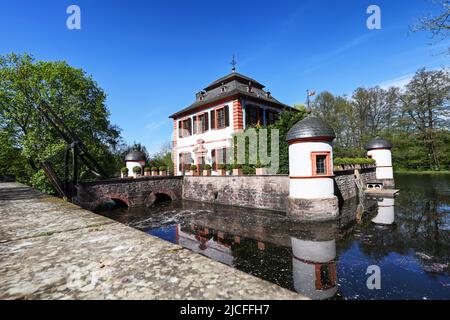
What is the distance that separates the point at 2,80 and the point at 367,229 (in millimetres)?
28472

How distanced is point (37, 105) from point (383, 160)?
32.4 m

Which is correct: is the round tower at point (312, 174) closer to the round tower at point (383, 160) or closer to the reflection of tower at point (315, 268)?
the reflection of tower at point (315, 268)

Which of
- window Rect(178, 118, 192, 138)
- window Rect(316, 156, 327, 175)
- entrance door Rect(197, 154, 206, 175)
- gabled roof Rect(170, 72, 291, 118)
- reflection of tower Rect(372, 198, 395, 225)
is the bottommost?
reflection of tower Rect(372, 198, 395, 225)

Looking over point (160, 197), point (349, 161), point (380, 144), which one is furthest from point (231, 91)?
point (380, 144)

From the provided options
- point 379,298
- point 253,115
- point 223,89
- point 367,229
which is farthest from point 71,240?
point 223,89

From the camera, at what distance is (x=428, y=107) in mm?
33938

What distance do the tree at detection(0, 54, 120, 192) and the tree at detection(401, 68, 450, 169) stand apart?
4240cm

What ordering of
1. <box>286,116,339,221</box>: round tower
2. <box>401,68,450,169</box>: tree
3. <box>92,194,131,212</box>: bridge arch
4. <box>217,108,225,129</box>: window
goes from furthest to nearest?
<box>401,68,450,169</box>: tree < <box>217,108,225,129</box>: window < <box>92,194,131,212</box>: bridge arch < <box>286,116,339,221</box>: round tower

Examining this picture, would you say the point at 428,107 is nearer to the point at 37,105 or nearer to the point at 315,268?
the point at 315,268

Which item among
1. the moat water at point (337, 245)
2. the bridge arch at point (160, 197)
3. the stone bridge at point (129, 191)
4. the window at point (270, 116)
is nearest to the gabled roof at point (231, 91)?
the window at point (270, 116)

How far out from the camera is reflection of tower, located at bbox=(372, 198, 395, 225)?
1153cm

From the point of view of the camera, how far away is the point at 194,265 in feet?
6.72

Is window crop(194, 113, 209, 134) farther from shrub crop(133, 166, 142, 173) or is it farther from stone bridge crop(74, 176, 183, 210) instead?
shrub crop(133, 166, 142, 173)

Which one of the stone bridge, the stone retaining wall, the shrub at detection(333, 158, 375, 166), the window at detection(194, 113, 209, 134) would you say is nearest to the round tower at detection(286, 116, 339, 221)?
the stone retaining wall
